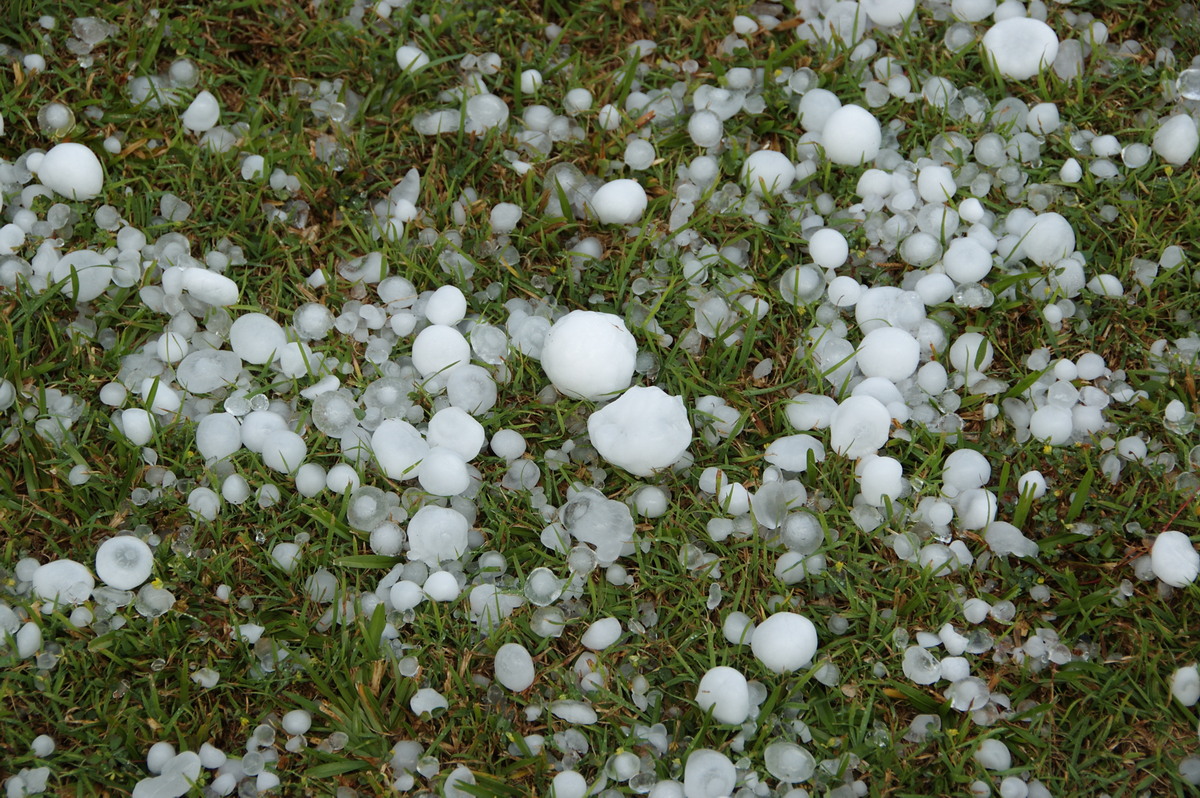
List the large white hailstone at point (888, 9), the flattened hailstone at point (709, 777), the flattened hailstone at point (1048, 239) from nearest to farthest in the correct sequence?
the flattened hailstone at point (709, 777) → the flattened hailstone at point (1048, 239) → the large white hailstone at point (888, 9)

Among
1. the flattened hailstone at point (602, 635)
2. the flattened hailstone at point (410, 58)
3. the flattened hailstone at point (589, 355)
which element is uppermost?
the flattened hailstone at point (410, 58)

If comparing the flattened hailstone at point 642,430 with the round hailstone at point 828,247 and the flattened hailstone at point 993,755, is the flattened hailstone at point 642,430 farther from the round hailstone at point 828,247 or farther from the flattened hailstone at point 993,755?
the flattened hailstone at point 993,755

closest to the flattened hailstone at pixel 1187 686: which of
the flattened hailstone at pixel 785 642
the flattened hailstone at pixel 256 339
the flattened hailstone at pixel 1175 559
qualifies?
the flattened hailstone at pixel 1175 559

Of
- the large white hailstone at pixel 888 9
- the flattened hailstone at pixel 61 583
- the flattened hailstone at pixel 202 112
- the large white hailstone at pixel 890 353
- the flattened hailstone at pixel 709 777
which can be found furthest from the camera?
the large white hailstone at pixel 888 9

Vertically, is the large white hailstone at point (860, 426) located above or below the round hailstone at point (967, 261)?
below

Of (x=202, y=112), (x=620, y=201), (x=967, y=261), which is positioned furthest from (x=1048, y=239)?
(x=202, y=112)

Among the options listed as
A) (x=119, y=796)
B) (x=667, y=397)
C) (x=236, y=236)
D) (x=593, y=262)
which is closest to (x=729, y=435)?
(x=667, y=397)

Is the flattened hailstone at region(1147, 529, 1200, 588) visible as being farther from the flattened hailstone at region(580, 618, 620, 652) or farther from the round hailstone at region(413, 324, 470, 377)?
the round hailstone at region(413, 324, 470, 377)
